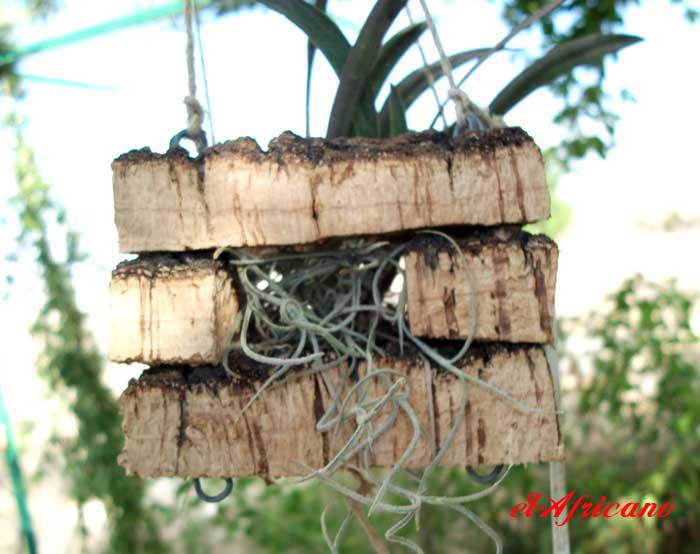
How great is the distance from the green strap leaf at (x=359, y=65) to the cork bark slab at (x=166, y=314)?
0.24 meters

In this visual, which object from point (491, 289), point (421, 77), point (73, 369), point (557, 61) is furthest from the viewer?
point (73, 369)

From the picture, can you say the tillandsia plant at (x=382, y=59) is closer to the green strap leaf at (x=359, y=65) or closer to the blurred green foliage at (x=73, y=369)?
the green strap leaf at (x=359, y=65)

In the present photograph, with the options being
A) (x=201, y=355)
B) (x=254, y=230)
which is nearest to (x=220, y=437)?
(x=201, y=355)

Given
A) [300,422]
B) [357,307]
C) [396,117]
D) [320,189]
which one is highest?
[396,117]

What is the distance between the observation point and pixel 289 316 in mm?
798

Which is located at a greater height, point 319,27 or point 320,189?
point 319,27

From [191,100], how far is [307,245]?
0.20 m

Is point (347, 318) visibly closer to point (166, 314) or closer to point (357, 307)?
point (357, 307)

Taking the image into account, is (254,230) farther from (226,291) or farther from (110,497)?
(110,497)

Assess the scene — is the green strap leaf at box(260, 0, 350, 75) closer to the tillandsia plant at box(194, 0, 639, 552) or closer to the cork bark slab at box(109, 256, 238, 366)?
the tillandsia plant at box(194, 0, 639, 552)

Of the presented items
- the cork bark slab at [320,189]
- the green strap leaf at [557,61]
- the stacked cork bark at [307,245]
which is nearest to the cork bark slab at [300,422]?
the stacked cork bark at [307,245]

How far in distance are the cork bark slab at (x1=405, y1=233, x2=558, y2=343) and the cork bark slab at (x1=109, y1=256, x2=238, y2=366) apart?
20cm

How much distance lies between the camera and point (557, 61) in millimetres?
942

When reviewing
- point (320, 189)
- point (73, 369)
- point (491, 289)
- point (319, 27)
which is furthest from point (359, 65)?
point (73, 369)
